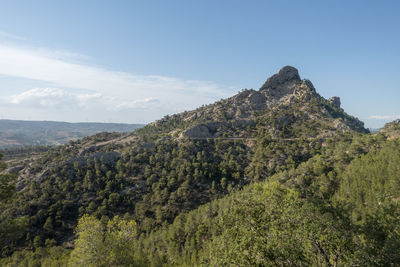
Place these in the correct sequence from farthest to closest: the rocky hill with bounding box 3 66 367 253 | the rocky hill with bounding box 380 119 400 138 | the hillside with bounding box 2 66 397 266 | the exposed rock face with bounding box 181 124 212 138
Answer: the exposed rock face with bounding box 181 124 212 138 < the rocky hill with bounding box 380 119 400 138 < the rocky hill with bounding box 3 66 367 253 < the hillside with bounding box 2 66 397 266

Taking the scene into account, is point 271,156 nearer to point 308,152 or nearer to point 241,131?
point 308,152

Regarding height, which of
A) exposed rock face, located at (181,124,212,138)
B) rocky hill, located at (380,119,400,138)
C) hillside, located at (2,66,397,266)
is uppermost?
rocky hill, located at (380,119,400,138)

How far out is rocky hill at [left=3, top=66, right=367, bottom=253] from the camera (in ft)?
327

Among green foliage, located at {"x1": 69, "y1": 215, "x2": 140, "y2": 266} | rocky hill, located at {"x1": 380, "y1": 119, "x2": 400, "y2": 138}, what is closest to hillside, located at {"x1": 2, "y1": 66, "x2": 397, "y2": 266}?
green foliage, located at {"x1": 69, "y1": 215, "x2": 140, "y2": 266}

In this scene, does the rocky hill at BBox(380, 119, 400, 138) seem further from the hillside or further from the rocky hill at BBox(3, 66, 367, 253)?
the rocky hill at BBox(3, 66, 367, 253)

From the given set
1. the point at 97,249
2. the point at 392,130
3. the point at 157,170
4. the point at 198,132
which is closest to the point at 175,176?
the point at 157,170

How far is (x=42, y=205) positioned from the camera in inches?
3969

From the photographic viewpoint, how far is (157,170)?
134 metres

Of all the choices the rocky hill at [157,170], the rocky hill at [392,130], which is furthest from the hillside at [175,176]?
the rocky hill at [392,130]

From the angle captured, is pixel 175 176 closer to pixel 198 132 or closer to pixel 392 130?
pixel 198 132

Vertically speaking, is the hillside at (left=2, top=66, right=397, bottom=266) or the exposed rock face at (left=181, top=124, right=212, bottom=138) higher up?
the exposed rock face at (left=181, top=124, right=212, bottom=138)

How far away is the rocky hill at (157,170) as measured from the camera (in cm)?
9981

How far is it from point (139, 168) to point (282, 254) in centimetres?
12473

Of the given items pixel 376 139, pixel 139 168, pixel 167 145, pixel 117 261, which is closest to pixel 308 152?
pixel 376 139
